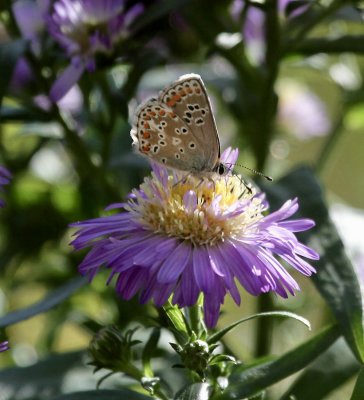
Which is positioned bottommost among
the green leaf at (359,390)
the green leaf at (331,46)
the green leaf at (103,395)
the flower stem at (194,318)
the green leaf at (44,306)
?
the green leaf at (44,306)

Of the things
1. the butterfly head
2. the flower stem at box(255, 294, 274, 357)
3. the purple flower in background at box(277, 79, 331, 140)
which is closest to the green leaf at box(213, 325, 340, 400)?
the butterfly head

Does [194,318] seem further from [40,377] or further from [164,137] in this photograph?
[40,377]

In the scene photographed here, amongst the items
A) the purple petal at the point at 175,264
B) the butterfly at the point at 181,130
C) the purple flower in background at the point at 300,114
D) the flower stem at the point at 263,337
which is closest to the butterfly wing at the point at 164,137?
the butterfly at the point at 181,130

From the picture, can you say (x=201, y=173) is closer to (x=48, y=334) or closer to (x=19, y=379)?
(x=19, y=379)

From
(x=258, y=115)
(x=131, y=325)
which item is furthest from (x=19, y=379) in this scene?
(x=258, y=115)

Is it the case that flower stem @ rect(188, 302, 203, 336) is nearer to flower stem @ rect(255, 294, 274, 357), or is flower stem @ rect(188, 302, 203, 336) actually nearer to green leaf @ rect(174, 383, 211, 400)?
green leaf @ rect(174, 383, 211, 400)

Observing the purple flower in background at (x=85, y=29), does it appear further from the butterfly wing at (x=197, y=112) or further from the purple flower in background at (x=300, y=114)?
the purple flower in background at (x=300, y=114)

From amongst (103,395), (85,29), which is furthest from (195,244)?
(85,29)
